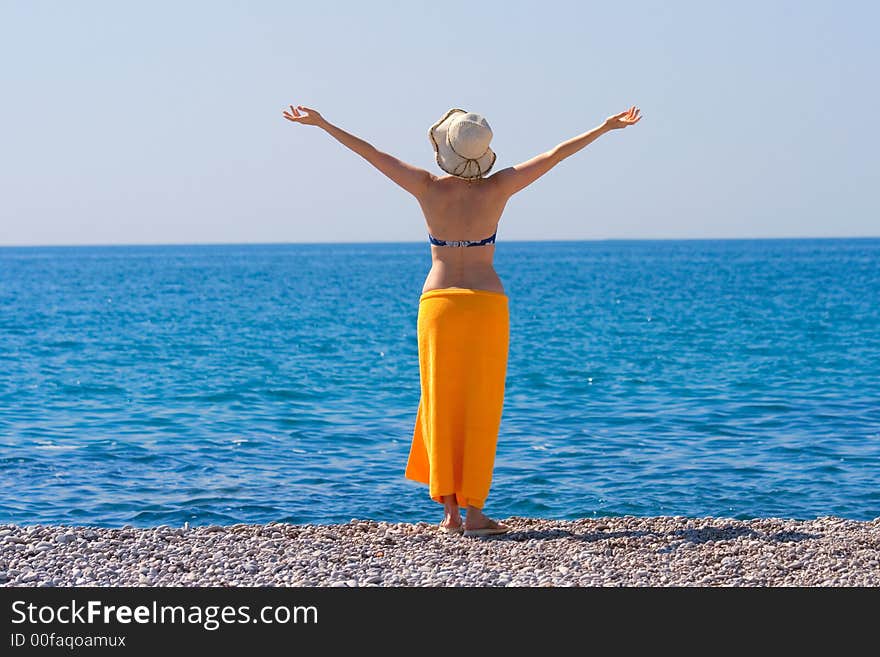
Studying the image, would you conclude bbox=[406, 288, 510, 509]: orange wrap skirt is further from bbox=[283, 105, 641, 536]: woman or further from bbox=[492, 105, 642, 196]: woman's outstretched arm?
bbox=[492, 105, 642, 196]: woman's outstretched arm

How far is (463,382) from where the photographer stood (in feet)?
25.8

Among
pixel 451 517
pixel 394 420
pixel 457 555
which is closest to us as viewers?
pixel 457 555

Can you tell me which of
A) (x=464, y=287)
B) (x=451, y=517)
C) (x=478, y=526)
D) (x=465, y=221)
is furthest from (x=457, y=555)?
(x=465, y=221)

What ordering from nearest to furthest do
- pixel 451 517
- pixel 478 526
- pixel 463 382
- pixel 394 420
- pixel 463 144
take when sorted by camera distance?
pixel 463 144 < pixel 463 382 < pixel 478 526 < pixel 451 517 < pixel 394 420

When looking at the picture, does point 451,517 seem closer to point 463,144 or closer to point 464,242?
point 464,242

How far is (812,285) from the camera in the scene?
65.8 metres

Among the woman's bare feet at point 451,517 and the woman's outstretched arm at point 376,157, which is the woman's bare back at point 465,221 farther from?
the woman's bare feet at point 451,517

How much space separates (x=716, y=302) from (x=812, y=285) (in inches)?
681

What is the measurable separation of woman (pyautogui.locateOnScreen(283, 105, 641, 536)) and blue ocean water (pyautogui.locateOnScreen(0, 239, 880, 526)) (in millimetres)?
2103

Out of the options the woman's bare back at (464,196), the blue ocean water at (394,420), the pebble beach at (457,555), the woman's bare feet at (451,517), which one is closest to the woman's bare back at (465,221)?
the woman's bare back at (464,196)

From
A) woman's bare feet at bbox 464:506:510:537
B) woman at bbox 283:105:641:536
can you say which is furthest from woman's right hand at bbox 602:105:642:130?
woman's bare feet at bbox 464:506:510:537

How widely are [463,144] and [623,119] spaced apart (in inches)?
44.8

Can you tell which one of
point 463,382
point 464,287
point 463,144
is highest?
point 463,144

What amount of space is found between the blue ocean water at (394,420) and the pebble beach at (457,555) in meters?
1.87
